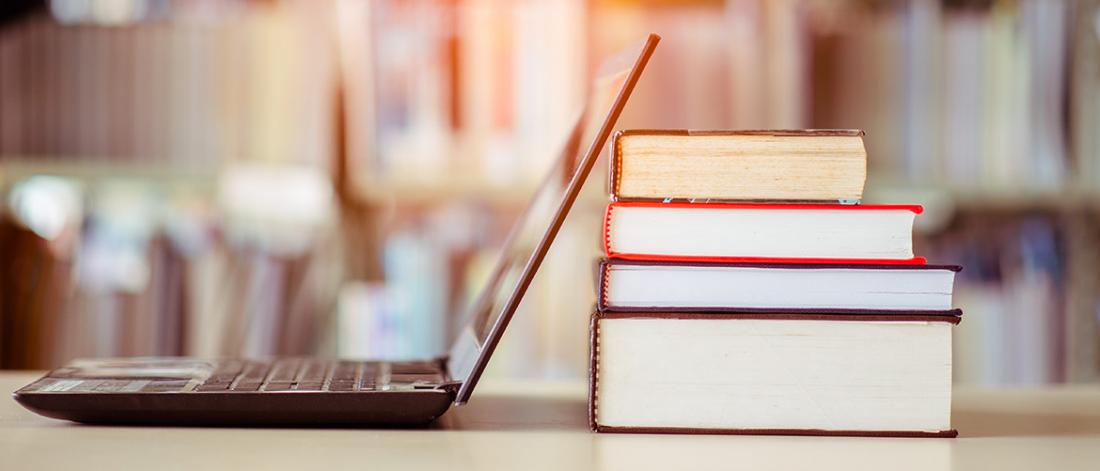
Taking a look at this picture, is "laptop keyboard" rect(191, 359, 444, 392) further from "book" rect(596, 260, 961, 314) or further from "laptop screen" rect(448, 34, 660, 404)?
"book" rect(596, 260, 961, 314)

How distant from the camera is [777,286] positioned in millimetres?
575

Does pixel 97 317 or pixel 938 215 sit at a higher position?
Result: pixel 938 215

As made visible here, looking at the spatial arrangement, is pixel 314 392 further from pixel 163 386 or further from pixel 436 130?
pixel 436 130

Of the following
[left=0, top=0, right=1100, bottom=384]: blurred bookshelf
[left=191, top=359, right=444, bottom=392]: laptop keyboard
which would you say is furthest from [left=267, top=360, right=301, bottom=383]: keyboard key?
[left=0, top=0, right=1100, bottom=384]: blurred bookshelf

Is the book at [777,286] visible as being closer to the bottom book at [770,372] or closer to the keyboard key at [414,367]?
the bottom book at [770,372]

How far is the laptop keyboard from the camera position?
0.59 metres

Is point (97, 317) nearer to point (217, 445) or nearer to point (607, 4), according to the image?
point (607, 4)

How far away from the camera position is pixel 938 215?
181 cm

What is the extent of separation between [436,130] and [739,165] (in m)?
1.16

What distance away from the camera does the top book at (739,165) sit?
577 millimetres

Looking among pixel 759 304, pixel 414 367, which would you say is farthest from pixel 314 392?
pixel 759 304

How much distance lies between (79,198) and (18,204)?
97 mm

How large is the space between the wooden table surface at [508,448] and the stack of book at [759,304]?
0.06 ft

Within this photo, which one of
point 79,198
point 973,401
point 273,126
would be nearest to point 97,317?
point 79,198
